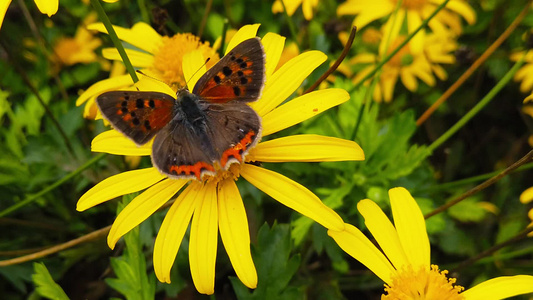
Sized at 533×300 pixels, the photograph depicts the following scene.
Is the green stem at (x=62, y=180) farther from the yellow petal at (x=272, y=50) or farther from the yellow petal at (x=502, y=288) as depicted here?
the yellow petal at (x=502, y=288)

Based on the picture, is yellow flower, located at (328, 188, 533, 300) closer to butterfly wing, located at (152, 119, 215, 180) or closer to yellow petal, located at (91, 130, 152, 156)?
butterfly wing, located at (152, 119, 215, 180)

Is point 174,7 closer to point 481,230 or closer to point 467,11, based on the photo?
point 467,11

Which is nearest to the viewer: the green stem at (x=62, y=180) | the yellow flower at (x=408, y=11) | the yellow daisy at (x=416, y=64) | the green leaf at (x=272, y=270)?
the green leaf at (x=272, y=270)

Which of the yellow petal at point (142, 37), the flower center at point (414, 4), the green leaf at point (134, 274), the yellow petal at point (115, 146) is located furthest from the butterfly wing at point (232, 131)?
the flower center at point (414, 4)

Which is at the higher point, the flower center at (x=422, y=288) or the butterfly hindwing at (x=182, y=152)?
the butterfly hindwing at (x=182, y=152)

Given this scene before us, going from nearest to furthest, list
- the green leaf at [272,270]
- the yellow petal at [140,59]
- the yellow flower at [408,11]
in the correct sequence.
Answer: the green leaf at [272,270]
the yellow petal at [140,59]
the yellow flower at [408,11]

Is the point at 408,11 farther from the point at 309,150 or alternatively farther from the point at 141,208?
the point at 141,208

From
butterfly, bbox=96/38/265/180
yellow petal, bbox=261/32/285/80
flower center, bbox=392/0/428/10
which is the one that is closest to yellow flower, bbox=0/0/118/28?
butterfly, bbox=96/38/265/180
